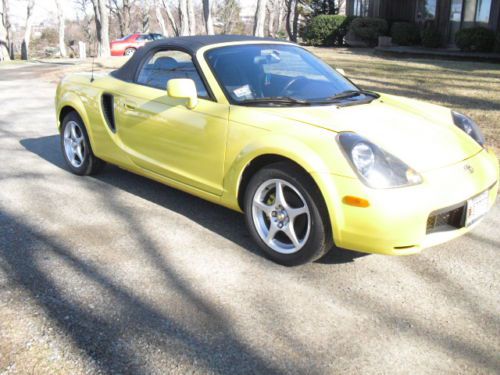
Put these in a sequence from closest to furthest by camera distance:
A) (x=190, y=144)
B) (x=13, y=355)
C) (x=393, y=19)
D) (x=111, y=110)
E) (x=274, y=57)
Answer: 1. (x=13, y=355)
2. (x=190, y=144)
3. (x=274, y=57)
4. (x=111, y=110)
5. (x=393, y=19)

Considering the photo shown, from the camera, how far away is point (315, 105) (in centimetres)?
375

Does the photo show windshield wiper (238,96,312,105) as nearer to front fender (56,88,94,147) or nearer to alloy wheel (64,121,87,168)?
front fender (56,88,94,147)

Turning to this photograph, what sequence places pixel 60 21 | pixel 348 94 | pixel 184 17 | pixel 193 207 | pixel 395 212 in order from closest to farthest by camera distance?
pixel 395 212, pixel 348 94, pixel 193 207, pixel 184 17, pixel 60 21

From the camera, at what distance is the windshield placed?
389cm

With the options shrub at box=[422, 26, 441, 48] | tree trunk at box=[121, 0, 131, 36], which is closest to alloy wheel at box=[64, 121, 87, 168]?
shrub at box=[422, 26, 441, 48]

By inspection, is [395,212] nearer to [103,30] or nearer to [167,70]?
[167,70]

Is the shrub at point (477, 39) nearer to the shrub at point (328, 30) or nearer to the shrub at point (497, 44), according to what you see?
the shrub at point (497, 44)

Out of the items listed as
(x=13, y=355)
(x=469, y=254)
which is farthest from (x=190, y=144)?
(x=469, y=254)

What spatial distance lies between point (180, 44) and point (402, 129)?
6.50ft

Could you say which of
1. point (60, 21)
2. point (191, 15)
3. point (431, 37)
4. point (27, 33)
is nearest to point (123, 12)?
point (60, 21)

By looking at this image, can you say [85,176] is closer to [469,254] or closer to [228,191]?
[228,191]

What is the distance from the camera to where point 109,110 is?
15.9 feet

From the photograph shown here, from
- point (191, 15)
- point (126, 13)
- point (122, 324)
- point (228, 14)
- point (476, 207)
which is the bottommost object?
point (122, 324)

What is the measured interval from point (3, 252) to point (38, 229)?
0.46 metres
